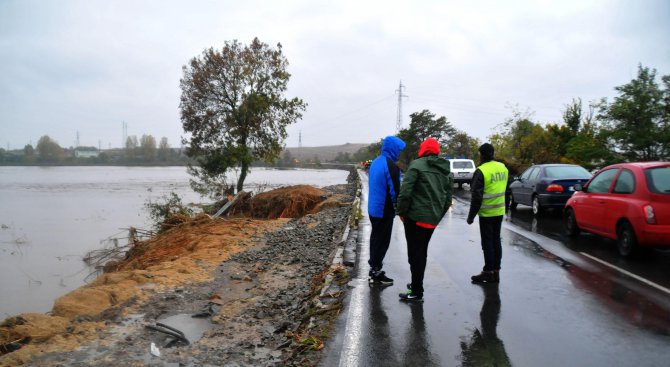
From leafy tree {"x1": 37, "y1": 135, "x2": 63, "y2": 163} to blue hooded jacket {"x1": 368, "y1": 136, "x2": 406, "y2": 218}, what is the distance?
121664 mm

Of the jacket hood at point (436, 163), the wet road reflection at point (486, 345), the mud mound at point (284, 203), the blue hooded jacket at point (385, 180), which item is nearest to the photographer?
the wet road reflection at point (486, 345)

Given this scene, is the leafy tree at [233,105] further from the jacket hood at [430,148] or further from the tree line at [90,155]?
the tree line at [90,155]

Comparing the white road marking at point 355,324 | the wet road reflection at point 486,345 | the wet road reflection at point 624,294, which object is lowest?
the white road marking at point 355,324

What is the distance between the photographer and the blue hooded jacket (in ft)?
19.2

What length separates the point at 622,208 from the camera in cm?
774

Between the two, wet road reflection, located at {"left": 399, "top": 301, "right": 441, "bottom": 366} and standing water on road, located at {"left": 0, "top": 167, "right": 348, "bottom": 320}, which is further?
standing water on road, located at {"left": 0, "top": 167, "right": 348, "bottom": 320}

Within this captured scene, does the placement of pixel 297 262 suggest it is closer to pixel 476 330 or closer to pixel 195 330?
pixel 195 330

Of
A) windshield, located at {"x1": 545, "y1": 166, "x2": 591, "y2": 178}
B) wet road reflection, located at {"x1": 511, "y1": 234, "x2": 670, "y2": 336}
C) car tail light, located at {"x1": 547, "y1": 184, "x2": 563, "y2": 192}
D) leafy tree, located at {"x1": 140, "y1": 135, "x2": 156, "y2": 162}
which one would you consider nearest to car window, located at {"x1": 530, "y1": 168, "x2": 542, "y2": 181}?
windshield, located at {"x1": 545, "y1": 166, "x2": 591, "y2": 178}

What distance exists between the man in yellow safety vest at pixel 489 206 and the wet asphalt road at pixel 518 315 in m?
0.31

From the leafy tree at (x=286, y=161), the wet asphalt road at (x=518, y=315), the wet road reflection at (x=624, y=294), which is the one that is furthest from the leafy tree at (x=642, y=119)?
the leafy tree at (x=286, y=161)

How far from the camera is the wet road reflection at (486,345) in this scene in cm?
390

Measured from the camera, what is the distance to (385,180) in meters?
5.87

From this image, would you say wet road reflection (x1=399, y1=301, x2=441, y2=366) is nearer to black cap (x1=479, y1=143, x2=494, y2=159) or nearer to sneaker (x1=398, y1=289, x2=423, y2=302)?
sneaker (x1=398, y1=289, x2=423, y2=302)

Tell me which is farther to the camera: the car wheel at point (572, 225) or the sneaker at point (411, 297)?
the car wheel at point (572, 225)
